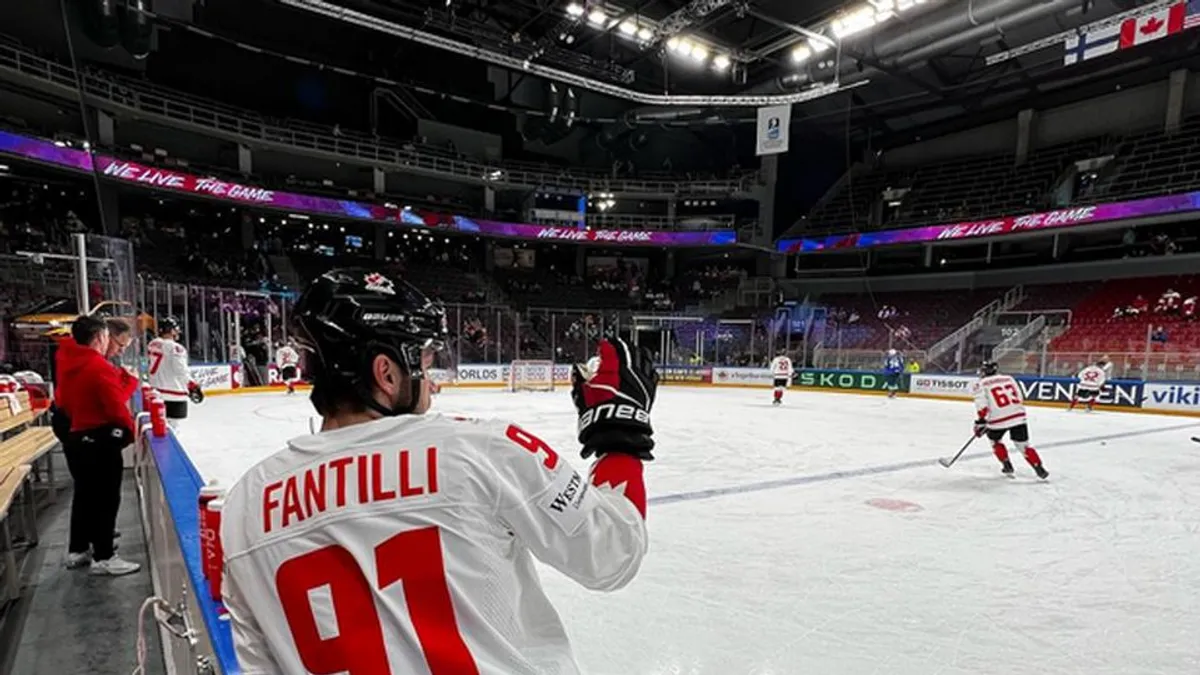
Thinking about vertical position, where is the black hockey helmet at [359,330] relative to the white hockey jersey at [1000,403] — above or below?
above

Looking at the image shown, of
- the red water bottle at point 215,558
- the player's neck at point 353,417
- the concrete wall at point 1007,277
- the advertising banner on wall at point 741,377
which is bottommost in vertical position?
the advertising banner on wall at point 741,377

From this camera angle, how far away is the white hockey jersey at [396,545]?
0.87 meters

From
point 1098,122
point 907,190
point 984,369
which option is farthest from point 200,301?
point 1098,122

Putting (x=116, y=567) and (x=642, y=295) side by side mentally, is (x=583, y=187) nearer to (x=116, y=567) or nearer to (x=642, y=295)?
(x=642, y=295)

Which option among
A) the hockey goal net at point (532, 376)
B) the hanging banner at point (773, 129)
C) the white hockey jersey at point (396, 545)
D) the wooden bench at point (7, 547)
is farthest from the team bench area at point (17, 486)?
the hanging banner at point (773, 129)

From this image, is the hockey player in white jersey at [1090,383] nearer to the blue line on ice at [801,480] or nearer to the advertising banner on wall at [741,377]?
the blue line on ice at [801,480]

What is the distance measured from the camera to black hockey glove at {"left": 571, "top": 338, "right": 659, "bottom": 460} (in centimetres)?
133

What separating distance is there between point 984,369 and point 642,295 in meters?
23.7

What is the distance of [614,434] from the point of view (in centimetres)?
133

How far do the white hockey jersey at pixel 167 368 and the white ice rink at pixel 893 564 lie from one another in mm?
747

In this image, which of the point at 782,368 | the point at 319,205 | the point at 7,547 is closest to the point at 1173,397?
the point at 782,368

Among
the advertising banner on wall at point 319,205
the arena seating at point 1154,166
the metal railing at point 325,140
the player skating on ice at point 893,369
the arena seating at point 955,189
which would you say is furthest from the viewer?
the arena seating at point 955,189

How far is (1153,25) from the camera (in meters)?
13.0

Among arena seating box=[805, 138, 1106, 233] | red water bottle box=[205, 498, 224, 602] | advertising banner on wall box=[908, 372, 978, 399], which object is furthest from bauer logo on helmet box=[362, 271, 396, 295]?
arena seating box=[805, 138, 1106, 233]
